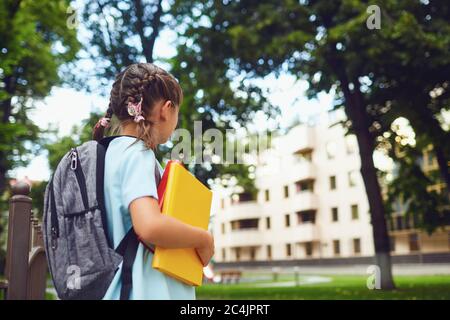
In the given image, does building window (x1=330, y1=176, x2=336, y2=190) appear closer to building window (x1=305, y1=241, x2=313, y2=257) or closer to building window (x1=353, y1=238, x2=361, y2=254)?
building window (x1=353, y1=238, x2=361, y2=254)

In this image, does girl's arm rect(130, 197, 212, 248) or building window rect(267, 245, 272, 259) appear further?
building window rect(267, 245, 272, 259)

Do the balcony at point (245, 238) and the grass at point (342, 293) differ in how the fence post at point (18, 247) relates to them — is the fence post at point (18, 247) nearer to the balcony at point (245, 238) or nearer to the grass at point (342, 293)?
the grass at point (342, 293)

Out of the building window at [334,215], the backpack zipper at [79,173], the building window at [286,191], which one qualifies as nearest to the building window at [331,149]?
the building window at [334,215]

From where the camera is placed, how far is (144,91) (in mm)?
1504

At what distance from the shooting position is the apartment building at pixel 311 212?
47.7 metres

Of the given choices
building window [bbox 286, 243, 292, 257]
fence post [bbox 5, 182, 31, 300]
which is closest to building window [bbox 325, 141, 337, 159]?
building window [bbox 286, 243, 292, 257]

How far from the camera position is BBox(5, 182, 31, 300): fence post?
3018mm

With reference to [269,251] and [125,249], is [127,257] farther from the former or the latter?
[269,251]

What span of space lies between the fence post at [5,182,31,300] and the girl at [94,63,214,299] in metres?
1.71

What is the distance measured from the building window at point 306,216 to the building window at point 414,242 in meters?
10.8

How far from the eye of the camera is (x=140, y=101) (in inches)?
58.9

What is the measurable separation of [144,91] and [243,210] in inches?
2440

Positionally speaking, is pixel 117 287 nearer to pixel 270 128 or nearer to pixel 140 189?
pixel 140 189
